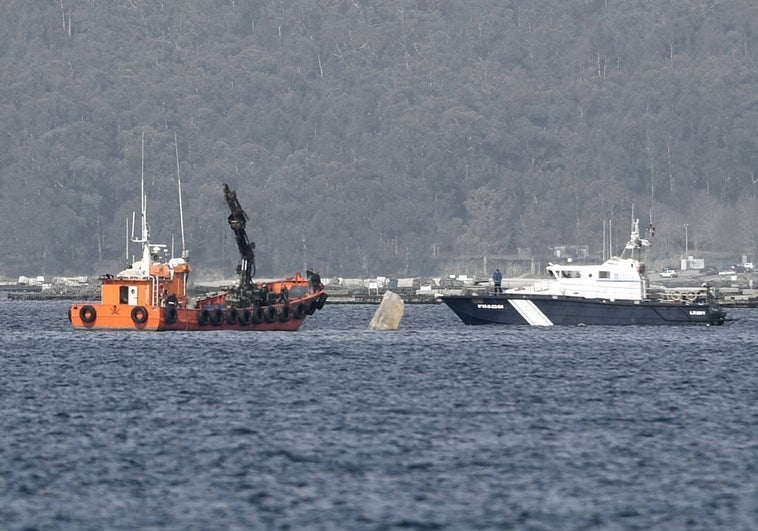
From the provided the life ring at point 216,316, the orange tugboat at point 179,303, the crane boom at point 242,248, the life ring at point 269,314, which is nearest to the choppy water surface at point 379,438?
the orange tugboat at point 179,303

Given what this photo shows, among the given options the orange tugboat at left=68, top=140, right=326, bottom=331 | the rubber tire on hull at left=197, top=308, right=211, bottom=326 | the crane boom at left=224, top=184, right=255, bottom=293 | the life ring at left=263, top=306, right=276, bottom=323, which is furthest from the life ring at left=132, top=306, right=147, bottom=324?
the life ring at left=263, top=306, right=276, bottom=323

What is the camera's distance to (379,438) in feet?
151

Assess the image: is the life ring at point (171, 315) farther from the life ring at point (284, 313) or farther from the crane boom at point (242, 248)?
the life ring at point (284, 313)

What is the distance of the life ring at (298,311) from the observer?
9381 cm

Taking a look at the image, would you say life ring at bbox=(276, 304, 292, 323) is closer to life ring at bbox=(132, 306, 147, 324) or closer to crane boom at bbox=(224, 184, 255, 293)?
crane boom at bbox=(224, 184, 255, 293)

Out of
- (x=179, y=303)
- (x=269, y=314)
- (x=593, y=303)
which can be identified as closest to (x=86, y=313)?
(x=179, y=303)

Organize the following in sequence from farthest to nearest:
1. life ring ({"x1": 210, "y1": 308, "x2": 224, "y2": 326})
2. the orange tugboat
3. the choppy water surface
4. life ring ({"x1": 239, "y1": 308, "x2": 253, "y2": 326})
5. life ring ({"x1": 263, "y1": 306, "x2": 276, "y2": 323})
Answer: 1. life ring ({"x1": 263, "y1": 306, "x2": 276, "y2": 323})
2. life ring ({"x1": 239, "y1": 308, "x2": 253, "y2": 326})
3. life ring ({"x1": 210, "y1": 308, "x2": 224, "y2": 326})
4. the orange tugboat
5. the choppy water surface

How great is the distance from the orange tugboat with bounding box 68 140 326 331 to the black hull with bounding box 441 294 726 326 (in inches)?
396

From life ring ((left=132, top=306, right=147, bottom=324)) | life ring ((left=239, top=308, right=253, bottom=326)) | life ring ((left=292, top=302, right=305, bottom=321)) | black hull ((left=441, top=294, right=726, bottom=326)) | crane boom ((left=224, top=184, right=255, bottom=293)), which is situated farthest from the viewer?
black hull ((left=441, top=294, right=726, bottom=326))

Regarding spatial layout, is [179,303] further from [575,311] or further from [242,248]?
[575,311]

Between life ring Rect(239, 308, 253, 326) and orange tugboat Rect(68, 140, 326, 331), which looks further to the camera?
A: life ring Rect(239, 308, 253, 326)

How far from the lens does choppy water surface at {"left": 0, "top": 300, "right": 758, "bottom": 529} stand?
117 feet

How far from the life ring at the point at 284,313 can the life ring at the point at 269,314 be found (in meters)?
0.36

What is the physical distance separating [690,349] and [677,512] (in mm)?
48203
